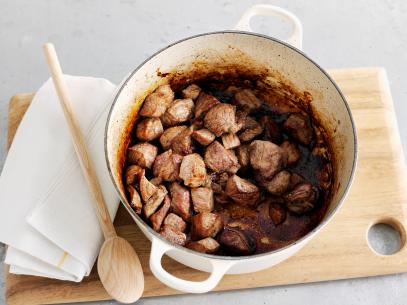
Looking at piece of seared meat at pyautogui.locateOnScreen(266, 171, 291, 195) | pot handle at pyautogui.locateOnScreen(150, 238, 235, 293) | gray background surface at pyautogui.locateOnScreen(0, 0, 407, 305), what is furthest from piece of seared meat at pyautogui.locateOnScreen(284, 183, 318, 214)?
gray background surface at pyautogui.locateOnScreen(0, 0, 407, 305)

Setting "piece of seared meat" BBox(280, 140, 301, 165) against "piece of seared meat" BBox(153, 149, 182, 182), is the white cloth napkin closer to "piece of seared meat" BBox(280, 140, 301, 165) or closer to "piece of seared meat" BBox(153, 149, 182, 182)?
"piece of seared meat" BBox(153, 149, 182, 182)

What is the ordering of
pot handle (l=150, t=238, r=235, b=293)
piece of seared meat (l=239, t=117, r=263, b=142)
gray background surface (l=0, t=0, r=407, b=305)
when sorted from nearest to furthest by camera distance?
pot handle (l=150, t=238, r=235, b=293) → piece of seared meat (l=239, t=117, r=263, b=142) → gray background surface (l=0, t=0, r=407, b=305)

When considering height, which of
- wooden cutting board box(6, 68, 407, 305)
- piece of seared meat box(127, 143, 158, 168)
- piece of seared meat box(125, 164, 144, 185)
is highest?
piece of seared meat box(127, 143, 158, 168)

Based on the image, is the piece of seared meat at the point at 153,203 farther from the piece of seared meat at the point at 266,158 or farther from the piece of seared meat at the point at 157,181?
the piece of seared meat at the point at 266,158

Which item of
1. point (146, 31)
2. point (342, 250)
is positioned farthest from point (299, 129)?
point (146, 31)

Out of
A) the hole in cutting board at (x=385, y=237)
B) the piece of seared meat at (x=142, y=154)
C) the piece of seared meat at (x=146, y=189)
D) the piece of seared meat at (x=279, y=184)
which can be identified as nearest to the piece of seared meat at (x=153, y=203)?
the piece of seared meat at (x=146, y=189)

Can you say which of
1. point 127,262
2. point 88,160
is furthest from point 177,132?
point 127,262

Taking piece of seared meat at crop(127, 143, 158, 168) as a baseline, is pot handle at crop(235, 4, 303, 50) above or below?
above
